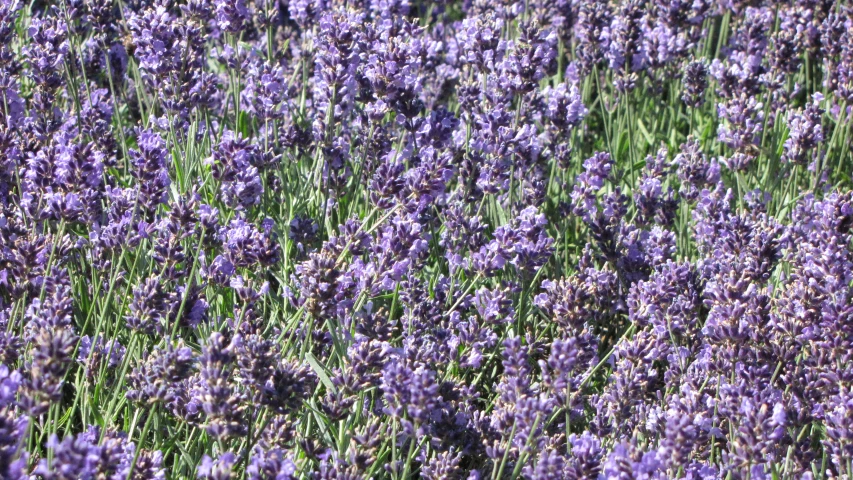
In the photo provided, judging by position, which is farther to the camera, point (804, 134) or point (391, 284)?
point (804, 134)

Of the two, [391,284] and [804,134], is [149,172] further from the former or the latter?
[804,134]

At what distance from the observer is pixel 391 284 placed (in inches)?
113

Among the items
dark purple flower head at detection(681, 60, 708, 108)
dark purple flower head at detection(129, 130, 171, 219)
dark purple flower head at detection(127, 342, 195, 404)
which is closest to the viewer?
dark purple flower head at detection(127, 342, 195, 404)

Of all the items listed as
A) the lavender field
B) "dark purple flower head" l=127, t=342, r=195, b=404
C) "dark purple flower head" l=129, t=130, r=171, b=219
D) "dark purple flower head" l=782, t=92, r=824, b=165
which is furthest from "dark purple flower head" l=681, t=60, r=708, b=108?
"dark purple flower head" l=127, t=342, r=195, b=404

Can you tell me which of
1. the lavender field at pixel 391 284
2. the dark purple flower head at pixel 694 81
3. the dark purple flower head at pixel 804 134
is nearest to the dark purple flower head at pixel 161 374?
the lavender field at pixel 391 284

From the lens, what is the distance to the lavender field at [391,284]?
2.32 m

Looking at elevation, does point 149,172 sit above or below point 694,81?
above

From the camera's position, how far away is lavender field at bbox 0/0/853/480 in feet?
7.60

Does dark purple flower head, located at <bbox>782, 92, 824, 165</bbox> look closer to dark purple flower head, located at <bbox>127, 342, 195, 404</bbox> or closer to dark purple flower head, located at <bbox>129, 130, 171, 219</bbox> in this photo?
dark purple flower head, located at <bbox>129, 130, 171, 219</bbox>

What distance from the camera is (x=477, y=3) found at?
16.8ft

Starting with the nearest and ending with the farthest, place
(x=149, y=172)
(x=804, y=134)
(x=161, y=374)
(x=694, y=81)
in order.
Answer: (x=161, y=374) → (x=149, y=172) → (x=804, y=134) → (x=694, y=81)

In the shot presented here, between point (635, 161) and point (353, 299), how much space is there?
2.24m

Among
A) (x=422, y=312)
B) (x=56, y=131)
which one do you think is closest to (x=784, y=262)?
(x=422, y=312)

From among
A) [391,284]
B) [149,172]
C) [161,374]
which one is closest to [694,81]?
[391,284]
